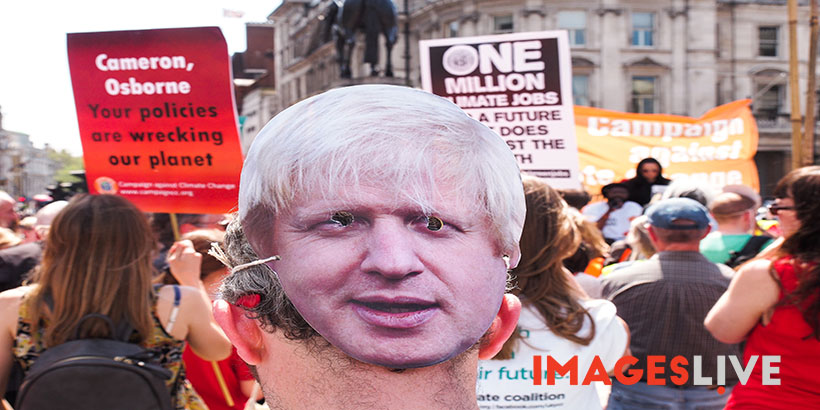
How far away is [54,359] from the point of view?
251 centimetres

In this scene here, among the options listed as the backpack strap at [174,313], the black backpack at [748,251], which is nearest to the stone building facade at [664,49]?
the black backpack at [748,251]

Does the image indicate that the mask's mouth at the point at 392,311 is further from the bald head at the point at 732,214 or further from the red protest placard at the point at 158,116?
the bald head at the point at 732,214

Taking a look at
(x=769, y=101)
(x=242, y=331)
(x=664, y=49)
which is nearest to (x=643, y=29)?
(x=664, y=49)

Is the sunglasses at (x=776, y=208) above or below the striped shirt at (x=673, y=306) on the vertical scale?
above

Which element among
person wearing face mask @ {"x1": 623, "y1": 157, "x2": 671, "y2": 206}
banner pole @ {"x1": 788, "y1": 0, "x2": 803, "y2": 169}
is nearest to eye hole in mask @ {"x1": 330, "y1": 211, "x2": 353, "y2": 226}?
person wearing face mask @ {"x1": 623, "y1": 157, "x2": 671, "y2": 206}

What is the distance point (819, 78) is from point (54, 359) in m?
36.5

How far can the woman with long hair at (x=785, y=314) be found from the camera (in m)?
2.49

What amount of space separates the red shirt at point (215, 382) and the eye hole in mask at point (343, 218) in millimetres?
2079

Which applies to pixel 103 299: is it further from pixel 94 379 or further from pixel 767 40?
pixel 767 40

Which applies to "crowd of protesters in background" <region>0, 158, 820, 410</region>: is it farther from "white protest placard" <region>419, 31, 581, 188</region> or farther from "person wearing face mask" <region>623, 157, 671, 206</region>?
"person wearing face mask" <region>623, 157, 671, 206</region>

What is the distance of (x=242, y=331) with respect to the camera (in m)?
1.27

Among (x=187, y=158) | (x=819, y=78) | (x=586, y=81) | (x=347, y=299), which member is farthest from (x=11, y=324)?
(x=819, y=78)

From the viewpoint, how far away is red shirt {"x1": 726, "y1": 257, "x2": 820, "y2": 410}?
248cm

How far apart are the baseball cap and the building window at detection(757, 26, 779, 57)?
110 ft
